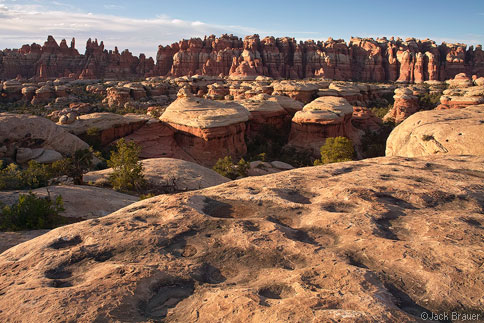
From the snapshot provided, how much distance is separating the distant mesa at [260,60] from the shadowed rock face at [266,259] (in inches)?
3259

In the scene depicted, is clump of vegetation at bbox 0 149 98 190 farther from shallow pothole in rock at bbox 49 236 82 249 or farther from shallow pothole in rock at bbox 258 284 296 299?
shallow pothole in rock at bbox 258 284 296 299

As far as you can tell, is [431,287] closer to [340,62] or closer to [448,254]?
[448,254]

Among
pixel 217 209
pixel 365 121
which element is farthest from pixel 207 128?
pixel 365 121

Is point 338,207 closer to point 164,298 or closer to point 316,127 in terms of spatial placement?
point 164,298

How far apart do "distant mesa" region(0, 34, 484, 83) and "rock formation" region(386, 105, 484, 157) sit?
74.9 metres

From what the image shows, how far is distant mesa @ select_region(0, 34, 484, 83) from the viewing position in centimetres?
9112

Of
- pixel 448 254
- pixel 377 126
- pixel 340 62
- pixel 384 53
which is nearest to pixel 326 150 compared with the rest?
pixel 377 126

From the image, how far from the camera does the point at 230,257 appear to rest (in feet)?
13.2

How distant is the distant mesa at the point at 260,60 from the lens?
91.1m

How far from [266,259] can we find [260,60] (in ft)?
309

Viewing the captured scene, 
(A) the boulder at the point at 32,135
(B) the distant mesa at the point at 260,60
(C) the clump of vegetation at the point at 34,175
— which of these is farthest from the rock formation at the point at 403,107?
(B) the distant mesa at the point at 260,60

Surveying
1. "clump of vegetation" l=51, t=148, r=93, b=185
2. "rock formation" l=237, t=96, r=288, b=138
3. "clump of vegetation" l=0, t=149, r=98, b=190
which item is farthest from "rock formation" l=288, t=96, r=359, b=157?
"clump of vegetation" l=0, t=149, r=98, b=190

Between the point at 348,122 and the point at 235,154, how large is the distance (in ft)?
46.1

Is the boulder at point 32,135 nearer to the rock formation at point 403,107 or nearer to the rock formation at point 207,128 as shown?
the rock formation at point 207,128
